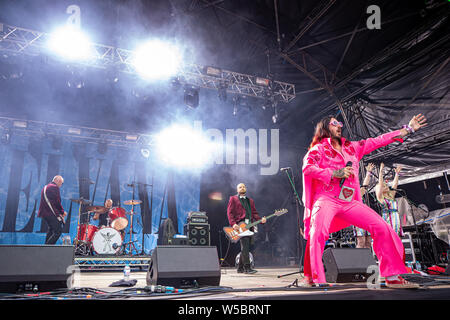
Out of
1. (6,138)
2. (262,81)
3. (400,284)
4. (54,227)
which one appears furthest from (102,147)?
(400,284)

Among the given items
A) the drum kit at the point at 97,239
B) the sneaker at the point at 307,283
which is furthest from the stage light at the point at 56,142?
the sneaker at the point at 307,283

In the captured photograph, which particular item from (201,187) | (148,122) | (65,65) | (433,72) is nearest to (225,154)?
(201,187)

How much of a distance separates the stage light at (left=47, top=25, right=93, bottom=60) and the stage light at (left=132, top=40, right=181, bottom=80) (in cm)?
113

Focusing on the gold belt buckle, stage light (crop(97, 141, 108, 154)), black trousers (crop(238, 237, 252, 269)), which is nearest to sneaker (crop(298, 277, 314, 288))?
the gold belt buckle

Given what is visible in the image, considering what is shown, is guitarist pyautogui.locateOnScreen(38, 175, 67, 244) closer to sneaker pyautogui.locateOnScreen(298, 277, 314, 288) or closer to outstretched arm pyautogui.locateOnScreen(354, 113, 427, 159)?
sneaker pyautogui.locateOnScreen(298, 277, 314, 288)

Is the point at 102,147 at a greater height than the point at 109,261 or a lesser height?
greater

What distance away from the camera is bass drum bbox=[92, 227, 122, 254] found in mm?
8031

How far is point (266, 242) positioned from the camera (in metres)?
10.4

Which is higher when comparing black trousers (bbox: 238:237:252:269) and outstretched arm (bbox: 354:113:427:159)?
outstretched arm (bbox: 354:113:427:159)

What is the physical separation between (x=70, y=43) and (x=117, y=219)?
4757 millimetres

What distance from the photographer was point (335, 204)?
2736mm

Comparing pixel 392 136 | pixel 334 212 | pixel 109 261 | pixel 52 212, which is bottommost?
pixel 109 261

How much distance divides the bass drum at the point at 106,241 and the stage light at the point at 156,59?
167 inches

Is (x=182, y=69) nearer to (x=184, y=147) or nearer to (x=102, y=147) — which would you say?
(x=184, y=147)
